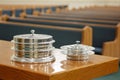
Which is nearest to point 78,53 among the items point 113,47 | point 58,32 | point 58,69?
point 58,69

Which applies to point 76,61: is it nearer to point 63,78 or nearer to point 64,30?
point 63,78

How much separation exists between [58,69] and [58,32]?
2733 mm

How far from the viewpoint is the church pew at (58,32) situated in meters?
3.73

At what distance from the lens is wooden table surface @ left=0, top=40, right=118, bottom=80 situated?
1214 mm

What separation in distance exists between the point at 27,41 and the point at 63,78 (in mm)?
269

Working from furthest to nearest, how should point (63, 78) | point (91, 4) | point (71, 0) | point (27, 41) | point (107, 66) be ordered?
point (91, 4)
point (71, 0)
point (107, 66)
point (27, 41)
point (63, 78)

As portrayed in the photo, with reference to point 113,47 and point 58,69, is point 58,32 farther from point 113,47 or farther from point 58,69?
point 58,69

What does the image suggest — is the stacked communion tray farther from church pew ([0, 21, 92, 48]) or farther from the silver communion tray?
church pew ([0, 21, 92, 48])

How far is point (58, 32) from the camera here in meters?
3.98

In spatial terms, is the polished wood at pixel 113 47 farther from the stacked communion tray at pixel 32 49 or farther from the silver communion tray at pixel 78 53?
the stacked communion tray at pixel 32 49

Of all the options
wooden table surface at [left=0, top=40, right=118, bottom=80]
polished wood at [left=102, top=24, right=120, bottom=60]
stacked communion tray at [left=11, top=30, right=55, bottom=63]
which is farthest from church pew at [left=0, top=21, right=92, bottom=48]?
stacked communion tray at [left=11, top=30, right=55, bottom=63]

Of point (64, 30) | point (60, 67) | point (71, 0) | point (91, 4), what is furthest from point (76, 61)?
point (91, 4)

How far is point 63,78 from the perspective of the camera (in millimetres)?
1227

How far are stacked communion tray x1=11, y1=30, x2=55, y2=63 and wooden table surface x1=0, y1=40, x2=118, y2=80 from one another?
33 mm
